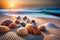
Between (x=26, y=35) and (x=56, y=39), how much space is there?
0.88ft

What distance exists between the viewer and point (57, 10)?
1.95 meters

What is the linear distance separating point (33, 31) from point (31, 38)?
8cm

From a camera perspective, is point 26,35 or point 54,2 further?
point 54,2

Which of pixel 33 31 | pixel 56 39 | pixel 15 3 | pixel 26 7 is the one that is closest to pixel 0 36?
pixel 33 31

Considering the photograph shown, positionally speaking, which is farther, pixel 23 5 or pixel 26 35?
pixel 23 5

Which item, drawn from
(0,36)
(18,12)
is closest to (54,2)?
(18,12)

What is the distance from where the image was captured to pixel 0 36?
31.9 inches

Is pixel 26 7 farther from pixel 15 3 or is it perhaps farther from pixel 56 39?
pixel 56 39

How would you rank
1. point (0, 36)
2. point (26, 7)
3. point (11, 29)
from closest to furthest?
point (0, 36), point (11, 29), point (26, 7)

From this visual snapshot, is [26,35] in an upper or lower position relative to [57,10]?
lower

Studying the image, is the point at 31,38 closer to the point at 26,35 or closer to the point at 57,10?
the point at 26,35

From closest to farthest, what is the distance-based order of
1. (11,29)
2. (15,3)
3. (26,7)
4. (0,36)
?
(0,36) < (11,29) < (15,3) < (26,7)

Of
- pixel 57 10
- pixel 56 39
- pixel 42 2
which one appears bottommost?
pixel 56 39

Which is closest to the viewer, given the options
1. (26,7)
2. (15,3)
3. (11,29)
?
(11,29)
